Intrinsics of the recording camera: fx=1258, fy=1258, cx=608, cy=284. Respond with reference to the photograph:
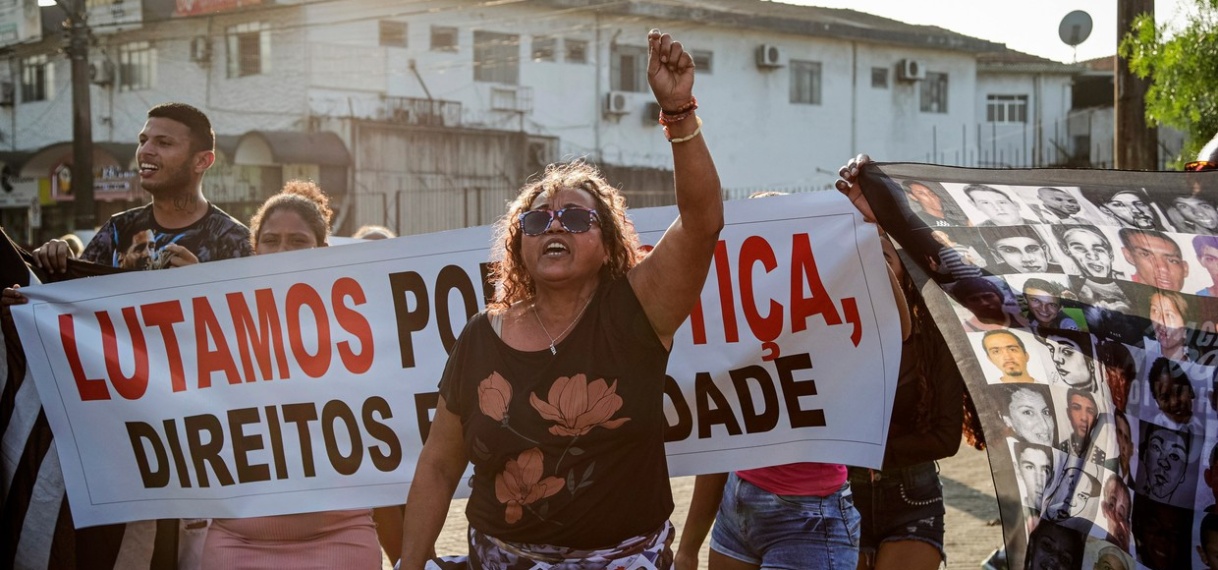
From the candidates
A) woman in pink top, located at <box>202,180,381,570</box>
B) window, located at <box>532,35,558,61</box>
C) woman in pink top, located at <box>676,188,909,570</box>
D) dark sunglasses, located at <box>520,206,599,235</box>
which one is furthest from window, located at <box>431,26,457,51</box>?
dark sunglasses, located at <box>520,206,599,235</box>

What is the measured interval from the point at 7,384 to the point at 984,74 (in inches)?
1526

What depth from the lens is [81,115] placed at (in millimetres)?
20281

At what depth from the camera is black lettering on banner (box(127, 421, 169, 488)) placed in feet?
15.8

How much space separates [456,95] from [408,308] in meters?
27.6

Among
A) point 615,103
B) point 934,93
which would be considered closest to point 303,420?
point 615,103

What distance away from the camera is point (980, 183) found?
3889mm

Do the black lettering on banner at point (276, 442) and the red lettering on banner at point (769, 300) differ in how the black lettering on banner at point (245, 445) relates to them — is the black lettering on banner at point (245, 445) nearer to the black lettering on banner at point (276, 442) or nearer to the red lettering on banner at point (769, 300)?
the black lettering on banner at point (276, 442)

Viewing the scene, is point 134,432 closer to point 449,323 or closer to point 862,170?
point 449,323

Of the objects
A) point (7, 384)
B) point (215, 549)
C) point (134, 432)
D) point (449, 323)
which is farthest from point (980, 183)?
point (7, 384)

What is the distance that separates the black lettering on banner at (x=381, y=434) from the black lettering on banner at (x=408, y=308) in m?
0.18

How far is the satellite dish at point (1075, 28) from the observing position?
25562 mm

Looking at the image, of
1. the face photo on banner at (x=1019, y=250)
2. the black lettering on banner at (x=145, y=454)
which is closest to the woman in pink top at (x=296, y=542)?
the black lettering on banner at (x=145, y=454)

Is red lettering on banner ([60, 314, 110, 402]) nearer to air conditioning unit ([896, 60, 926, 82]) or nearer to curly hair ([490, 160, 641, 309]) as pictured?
curly hair ([490, 160, 641, 309])

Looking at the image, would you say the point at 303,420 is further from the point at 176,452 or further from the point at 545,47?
the point at 545,47
